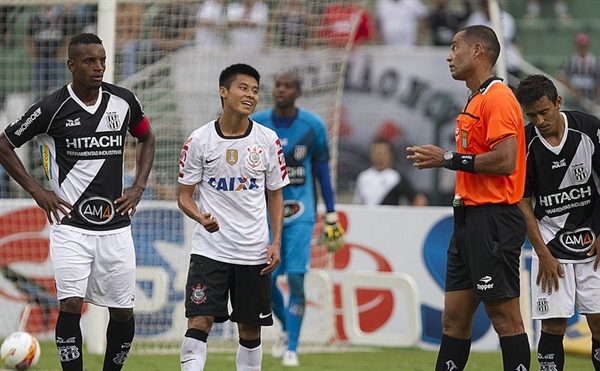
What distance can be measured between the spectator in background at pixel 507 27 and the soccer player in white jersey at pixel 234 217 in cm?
929

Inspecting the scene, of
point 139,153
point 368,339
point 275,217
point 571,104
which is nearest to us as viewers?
point 275,217

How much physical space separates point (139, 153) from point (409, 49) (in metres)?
9.54

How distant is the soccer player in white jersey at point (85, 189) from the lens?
23.7 feet

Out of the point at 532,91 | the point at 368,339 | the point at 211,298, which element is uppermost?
the point at 532,91

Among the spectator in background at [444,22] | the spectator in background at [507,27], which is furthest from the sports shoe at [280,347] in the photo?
the spectator in background at [444,22]

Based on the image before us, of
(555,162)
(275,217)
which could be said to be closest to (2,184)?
(275,217)

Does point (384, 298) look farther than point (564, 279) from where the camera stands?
Yes

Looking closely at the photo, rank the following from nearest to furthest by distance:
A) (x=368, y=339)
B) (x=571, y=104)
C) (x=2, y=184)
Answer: (x=368, y=339), (x=2, y=184), (x=571, y=104)

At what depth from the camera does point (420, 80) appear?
643 inches

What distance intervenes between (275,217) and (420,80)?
30.7 feet

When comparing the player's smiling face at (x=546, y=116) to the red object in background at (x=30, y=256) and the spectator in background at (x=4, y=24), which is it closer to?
the red object in background at (x=30, y=256)

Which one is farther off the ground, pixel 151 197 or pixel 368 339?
pixel 151 197

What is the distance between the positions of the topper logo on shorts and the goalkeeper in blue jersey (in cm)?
263

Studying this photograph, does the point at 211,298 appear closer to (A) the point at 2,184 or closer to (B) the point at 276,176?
(B) the point at 276,176
